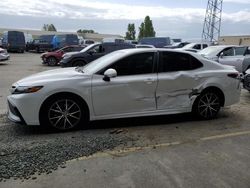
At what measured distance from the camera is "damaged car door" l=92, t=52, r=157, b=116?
675cm

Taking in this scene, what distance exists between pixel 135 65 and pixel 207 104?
1.70 m

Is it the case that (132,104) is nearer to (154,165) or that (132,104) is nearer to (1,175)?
(154,165)

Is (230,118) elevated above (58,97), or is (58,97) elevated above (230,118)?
(58,97)

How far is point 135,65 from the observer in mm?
7113

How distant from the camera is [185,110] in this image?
744 centimetres

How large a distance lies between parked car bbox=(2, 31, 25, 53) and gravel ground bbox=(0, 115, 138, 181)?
3599 cm

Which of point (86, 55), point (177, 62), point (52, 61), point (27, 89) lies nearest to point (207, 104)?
point (177, 62)

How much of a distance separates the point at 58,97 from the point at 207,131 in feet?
8.74

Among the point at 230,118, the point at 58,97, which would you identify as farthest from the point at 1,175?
the point at 230,118

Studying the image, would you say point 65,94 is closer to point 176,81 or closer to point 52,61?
point 176,81

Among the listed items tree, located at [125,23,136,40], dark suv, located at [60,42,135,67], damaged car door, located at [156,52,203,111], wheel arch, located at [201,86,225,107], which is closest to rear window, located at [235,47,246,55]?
dark suv, located at [60,42,135,67]

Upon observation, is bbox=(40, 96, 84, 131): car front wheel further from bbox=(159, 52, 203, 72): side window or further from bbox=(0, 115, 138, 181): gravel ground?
bbox=(159, 52, 203, 72): side window

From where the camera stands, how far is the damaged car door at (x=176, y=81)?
7.17 metres

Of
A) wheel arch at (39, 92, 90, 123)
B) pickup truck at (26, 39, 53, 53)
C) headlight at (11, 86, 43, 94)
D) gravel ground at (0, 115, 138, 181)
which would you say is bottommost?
pickup truck at (26, 39, 53, 53)
